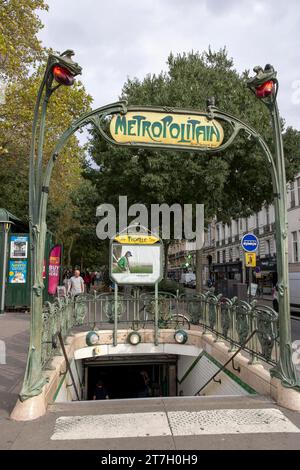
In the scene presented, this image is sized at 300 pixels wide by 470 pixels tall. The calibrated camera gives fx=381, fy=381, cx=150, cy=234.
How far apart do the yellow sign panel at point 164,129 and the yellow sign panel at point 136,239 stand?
520 cm

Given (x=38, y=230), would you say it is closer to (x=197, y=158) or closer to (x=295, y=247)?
(x=197, y=158)

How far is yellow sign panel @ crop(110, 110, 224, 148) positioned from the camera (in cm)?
531

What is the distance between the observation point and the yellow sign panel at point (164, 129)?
5.31 metres

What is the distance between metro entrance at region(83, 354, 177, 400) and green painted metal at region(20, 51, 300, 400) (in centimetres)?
678

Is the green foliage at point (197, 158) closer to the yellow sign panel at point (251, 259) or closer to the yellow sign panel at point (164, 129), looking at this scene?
the yellow sign panel at point (251, 259)

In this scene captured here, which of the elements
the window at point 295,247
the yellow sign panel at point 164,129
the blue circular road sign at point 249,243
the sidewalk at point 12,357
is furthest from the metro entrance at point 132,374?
the window at point 295,247

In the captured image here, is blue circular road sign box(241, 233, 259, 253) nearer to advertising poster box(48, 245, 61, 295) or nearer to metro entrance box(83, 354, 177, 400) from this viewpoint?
metro entrance box(83, 354, 177, 400)

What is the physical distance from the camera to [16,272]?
1437 centimetres

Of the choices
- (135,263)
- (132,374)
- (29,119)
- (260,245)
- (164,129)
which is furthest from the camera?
(260,245)

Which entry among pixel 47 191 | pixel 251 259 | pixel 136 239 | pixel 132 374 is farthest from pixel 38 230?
pixel 132 374

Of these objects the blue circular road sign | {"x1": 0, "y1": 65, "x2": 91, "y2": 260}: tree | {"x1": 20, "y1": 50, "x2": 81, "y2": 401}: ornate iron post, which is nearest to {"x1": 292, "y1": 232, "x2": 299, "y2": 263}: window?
{"x1": 0, "y1": 65, "x2": 91, "y2": 260}: tree

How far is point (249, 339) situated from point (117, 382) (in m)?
9.26

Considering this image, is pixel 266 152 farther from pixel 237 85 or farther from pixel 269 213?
pixel 269 213

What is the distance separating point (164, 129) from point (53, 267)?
1102cm
